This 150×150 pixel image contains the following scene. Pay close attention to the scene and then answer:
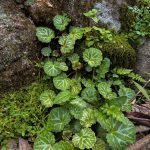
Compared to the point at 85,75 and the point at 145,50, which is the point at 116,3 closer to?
the point at 145,50

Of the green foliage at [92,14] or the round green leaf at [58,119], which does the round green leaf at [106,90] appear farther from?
the green foliage at [92,14]

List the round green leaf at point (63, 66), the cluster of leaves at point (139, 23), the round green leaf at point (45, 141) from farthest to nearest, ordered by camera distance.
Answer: the cluster of leaves at point (139, 23) < the round green leaf at point (63, 66) < the round green leaf at point (45, 141)

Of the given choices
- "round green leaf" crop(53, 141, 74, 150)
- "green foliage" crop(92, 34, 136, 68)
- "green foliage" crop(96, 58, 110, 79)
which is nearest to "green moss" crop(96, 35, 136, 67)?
"green foliage" crop(92, 34, 136, 68)

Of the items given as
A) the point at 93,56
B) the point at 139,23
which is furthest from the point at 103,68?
the point at 139,23

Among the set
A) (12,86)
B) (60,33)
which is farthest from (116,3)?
(12,86)

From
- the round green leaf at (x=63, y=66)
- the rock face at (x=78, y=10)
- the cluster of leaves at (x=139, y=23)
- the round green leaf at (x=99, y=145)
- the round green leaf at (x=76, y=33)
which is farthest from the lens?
the cluster of leaves at (x=139, y=23)

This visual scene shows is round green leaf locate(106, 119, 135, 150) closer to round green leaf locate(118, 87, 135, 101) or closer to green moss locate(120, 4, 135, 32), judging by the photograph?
round green leaf locate(118, 87, 135, 101)

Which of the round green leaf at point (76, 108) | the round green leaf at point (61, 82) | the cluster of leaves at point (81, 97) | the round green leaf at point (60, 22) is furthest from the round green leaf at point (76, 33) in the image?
the round green leaf at point (76, 108)

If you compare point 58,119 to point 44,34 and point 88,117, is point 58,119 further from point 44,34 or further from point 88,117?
point 44,34
